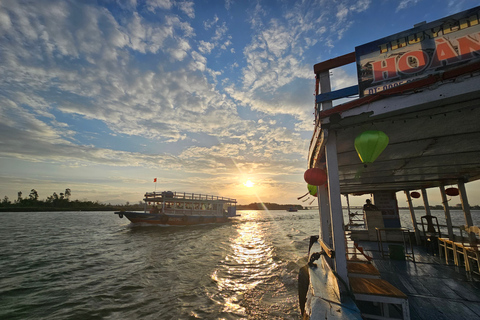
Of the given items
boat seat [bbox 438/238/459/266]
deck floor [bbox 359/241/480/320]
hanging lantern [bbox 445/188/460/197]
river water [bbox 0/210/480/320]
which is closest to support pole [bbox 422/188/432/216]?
hanging lantern [bbox 445/188/460/197]

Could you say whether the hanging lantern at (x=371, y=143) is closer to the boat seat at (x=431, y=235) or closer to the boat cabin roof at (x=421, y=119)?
the boat cabin roof at (x=421, y=119)

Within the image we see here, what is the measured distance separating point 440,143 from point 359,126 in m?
2.21

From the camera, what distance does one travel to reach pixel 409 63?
10.5 feet

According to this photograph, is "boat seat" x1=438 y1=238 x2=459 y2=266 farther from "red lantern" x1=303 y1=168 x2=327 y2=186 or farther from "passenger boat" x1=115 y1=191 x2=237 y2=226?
"passenger boat" x1=115 y1=191 x2=237 y2=226

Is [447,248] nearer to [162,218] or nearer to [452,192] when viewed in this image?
[452,192]

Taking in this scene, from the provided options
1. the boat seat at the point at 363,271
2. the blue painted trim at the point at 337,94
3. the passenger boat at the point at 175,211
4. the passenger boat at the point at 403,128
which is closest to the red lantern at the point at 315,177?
the passenger boat at the point at 403,128

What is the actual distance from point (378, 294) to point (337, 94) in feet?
11.5

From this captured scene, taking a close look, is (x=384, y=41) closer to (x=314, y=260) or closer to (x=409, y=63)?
(x=409, y=63)

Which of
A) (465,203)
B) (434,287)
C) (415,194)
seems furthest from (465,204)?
(434,287)

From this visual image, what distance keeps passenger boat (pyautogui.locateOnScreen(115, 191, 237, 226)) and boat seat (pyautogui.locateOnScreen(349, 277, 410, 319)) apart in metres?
27.1

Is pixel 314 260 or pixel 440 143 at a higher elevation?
pixel 440 143

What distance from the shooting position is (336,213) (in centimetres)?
366

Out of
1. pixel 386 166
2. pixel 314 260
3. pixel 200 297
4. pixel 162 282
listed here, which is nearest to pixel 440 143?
pixel 386 166

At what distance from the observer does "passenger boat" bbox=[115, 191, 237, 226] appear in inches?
1049
